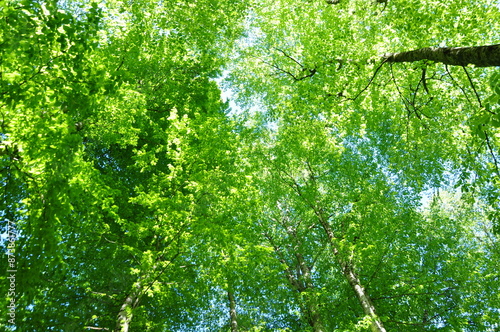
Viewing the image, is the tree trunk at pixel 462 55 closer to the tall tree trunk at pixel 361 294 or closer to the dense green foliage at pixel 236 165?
the dense green foliage at pixel 236 165

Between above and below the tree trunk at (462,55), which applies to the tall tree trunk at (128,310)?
below

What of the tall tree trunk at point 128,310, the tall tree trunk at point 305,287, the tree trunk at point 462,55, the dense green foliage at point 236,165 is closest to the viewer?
the tree trunk at point 462,55

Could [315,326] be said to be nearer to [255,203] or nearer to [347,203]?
[347,203]

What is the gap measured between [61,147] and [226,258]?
552 cm

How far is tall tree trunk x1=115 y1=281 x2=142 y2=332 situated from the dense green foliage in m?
0.05

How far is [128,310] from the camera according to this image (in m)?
7.05

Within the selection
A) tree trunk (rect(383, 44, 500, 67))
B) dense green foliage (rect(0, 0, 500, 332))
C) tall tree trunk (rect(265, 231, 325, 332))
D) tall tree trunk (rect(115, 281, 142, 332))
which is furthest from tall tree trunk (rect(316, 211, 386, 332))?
tree trunk (rect(383, 44, 500, 67))

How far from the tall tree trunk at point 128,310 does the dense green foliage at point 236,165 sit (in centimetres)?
5

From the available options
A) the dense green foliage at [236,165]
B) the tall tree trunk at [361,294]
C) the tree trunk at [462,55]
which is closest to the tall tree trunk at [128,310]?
the dense green foliage at [236,165]

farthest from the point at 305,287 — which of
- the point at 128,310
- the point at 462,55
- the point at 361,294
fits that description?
the point at 462,55

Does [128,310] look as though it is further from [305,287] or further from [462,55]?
[305,287]

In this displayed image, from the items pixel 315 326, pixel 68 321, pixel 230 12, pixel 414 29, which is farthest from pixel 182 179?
pixel 315 326

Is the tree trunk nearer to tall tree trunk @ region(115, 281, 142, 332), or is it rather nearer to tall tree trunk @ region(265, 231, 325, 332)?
tall tree trunk @ region(265, 231, 325, 332)

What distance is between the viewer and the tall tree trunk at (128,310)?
23.2 ft
